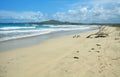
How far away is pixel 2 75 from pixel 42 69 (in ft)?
3.78

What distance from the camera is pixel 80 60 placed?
6.22 metres

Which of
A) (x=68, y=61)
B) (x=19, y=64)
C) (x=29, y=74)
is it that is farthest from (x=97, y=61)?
(x=19, y=64)

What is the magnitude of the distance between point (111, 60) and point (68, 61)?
4.61 ft

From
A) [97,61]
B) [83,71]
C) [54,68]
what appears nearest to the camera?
[83,71]

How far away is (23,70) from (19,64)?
833 mm

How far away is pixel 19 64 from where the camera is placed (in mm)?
6348

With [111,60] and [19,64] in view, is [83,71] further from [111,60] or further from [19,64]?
[19,64]

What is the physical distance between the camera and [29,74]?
5.13 m

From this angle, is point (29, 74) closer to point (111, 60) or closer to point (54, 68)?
point (54, 68)

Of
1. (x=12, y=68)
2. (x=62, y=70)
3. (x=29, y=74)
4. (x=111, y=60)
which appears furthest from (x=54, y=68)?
(x=111, y=60)

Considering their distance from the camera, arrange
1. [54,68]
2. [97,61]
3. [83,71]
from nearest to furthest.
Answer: [83,71] → [54,68] → [97,61]

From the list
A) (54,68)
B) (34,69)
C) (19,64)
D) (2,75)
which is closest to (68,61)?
(54,68)

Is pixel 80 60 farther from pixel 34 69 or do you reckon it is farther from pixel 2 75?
pixel 2 75

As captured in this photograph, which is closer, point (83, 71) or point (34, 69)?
point (83, 71)
